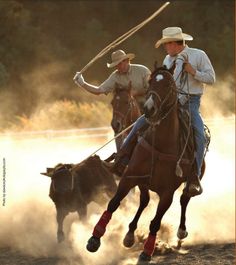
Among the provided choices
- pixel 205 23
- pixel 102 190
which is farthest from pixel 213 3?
pixel 102 190

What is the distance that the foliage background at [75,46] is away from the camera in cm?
2758

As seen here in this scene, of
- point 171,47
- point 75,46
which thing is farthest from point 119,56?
point 75,46

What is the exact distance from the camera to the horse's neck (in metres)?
10.2

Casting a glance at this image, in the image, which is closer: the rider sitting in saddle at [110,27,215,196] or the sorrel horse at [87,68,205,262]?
the sorrel horse at [87,68,205,262]

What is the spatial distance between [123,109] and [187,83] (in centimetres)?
162

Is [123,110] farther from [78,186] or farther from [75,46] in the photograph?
[75,46]

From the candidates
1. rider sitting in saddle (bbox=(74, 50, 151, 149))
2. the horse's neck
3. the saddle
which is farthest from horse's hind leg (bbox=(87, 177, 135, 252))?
rider sitting in saddle (bbox=(74, 50, 151, 149))

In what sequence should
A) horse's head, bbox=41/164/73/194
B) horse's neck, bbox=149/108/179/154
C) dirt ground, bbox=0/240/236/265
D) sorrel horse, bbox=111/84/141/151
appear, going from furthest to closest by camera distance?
sorrel horse, bbox=111/84/141/151, horse's head, bbox=41/164/73/194, dirt ground, bbox=0/240/236/265, horse's neck, bbox=149/108/179/154

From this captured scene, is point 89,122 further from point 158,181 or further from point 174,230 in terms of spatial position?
point 158,181

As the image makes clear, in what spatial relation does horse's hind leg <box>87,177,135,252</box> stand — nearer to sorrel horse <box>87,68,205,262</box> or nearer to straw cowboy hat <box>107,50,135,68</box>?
sorrel horse <box>87,68,205,262</box>

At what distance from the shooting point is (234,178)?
56.2 feet

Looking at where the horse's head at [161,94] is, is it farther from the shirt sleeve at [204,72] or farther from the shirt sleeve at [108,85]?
the shirt sleeve at [108,85]

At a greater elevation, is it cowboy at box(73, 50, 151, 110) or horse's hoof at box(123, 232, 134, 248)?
cowboy at box(73, 50, 151, 110)

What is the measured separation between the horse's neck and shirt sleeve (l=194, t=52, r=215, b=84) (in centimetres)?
54
